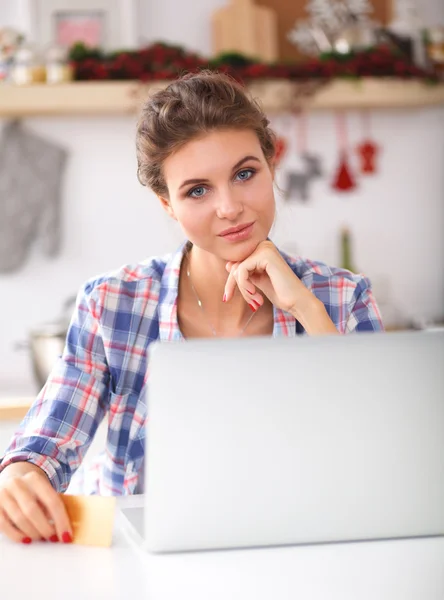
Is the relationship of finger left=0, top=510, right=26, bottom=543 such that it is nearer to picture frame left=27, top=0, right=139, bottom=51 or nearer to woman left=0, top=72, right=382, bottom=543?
woman left=0, top=72, right=382, bottom=543

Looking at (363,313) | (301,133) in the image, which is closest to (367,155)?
(301,133)

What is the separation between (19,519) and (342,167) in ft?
8.82

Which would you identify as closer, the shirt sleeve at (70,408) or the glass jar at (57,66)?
the shirt sleeve at (70,408)

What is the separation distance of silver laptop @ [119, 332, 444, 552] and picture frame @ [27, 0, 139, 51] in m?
2.62

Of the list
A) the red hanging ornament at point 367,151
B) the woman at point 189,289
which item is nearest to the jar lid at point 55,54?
the red hanging ornament at point 367,151

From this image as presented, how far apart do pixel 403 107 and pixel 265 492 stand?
2.89 meters

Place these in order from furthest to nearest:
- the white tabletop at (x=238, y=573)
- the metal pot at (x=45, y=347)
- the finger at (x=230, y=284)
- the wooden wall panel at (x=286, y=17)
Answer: the wooden wall panel at (x=286, y=17)
the metal pot at (x=45, y=347)
the finger at (x=230, y=284)
the white tabletop at (x=238, y=573)

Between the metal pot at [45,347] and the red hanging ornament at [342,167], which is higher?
the red hanging ornament at [342,167]

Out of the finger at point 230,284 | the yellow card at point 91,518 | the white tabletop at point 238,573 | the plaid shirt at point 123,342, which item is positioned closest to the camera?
the white tabletop at point 238,573

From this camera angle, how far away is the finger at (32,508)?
98cm

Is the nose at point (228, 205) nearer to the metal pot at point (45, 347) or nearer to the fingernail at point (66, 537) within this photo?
the fingernail at point (66, 537)

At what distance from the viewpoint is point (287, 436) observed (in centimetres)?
86

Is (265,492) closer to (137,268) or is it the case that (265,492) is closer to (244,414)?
(244,414)

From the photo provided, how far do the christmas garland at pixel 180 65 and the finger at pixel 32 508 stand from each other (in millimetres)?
2226
